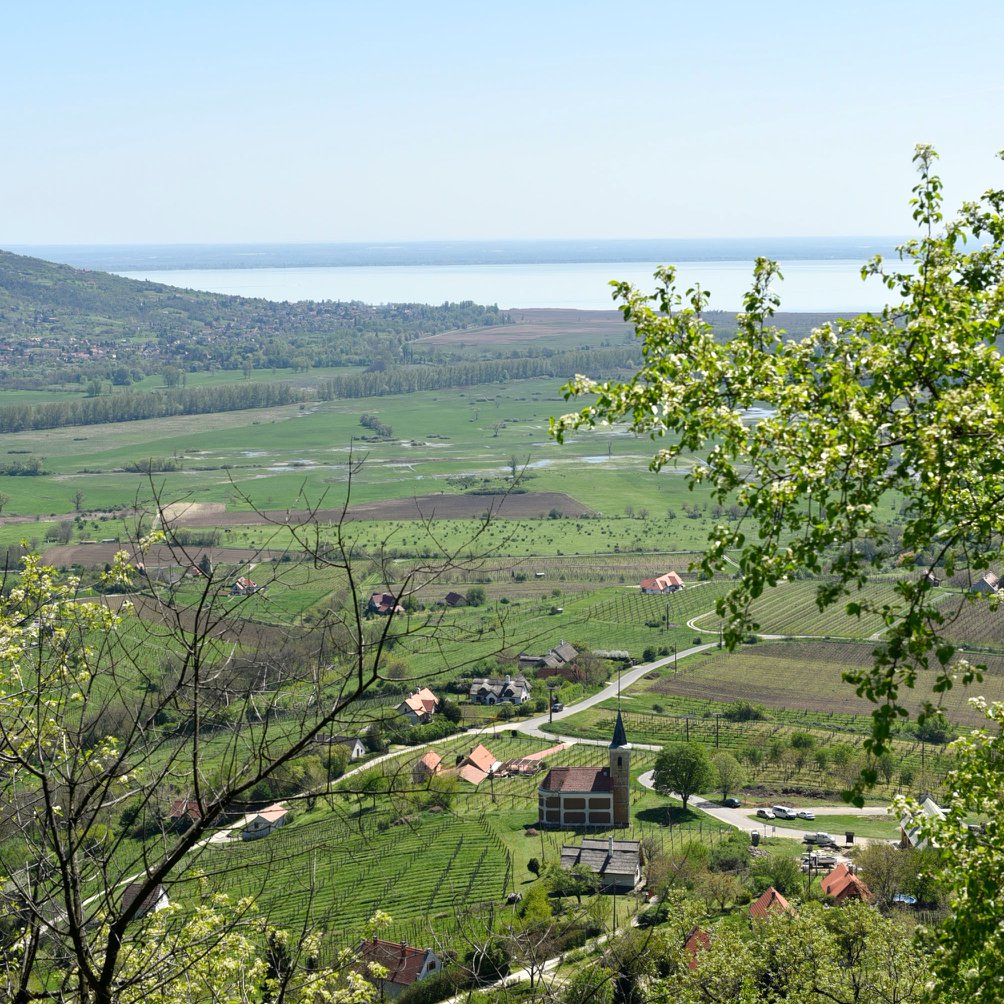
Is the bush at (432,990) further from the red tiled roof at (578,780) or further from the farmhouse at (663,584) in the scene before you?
the farmhouse at (663,584)

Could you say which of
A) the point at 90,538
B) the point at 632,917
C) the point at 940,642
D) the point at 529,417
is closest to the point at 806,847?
the point at 632,917

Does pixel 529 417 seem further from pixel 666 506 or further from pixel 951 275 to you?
pixel 951 275

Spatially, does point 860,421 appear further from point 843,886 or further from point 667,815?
point 667,815

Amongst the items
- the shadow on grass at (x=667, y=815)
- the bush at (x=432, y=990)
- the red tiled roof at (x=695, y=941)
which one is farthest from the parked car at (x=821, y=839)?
the bush at (x=432, y=990)

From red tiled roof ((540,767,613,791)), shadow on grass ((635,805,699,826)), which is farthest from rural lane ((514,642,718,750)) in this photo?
red tiled roof ((540,767,613,791))

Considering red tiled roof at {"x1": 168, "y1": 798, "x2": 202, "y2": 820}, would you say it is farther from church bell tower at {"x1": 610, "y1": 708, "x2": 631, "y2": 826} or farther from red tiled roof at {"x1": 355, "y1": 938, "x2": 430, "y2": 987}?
church bell tower at {"x1": 610, "y1": 708, "x2": 631, "y2": 826}

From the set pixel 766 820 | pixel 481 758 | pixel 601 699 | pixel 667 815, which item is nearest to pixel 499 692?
pixel 601 699

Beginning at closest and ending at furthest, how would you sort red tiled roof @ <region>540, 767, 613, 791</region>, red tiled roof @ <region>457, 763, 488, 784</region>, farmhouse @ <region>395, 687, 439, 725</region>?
red tiled roof @ <region>540, 767, 613, 791</region> < red tiled roof @ <region>457, 763, 488, 784</region> < farmhouse @ <region>395, 687, 439, 725</region>

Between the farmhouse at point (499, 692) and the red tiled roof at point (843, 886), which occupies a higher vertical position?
the red tiled roof at point (843, 886)
